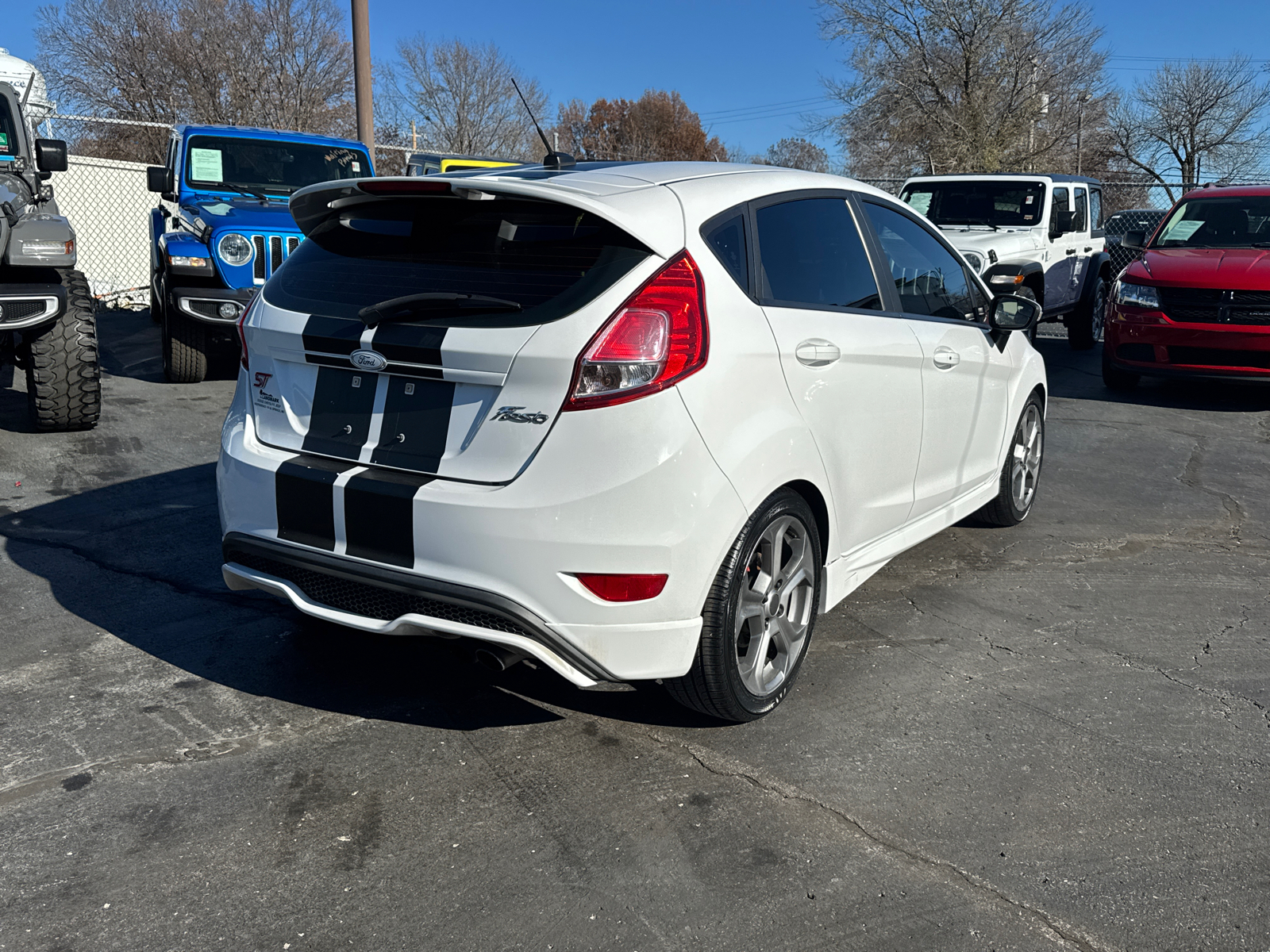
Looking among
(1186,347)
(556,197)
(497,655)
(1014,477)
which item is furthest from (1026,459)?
(1186,347)

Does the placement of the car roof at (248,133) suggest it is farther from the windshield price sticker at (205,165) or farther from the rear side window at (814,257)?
the rear side window at (814,257)

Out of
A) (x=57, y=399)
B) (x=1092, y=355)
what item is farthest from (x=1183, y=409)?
(x=57, y=399)

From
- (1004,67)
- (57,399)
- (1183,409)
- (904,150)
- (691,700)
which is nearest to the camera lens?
(691,700)

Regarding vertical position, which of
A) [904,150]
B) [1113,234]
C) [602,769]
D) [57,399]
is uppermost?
[904,150]

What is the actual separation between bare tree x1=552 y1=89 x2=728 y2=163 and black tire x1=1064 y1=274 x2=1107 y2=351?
192 ft

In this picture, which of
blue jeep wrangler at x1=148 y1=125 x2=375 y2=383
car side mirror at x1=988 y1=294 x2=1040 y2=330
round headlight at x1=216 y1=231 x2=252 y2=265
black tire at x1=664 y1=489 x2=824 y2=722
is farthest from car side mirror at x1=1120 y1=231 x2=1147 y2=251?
black tire at x1=664 y1=489 x2=824 y2=722

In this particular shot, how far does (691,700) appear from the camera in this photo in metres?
3.14

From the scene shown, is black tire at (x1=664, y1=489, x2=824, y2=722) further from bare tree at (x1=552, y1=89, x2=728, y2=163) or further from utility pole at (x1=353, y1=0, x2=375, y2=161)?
bare tree at (x1=552, y1=89, x2=728, y2=163)

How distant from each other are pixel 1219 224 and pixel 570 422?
9.56 meters

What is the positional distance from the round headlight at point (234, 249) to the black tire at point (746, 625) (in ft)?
20.9

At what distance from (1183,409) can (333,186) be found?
8134 millimetres

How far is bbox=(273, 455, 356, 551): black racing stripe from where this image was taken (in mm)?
3025

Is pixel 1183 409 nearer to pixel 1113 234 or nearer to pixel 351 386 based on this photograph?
pixel 351 386

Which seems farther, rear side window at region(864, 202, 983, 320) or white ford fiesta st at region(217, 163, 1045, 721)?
rear side window at region(864, 202, 983, 320)
